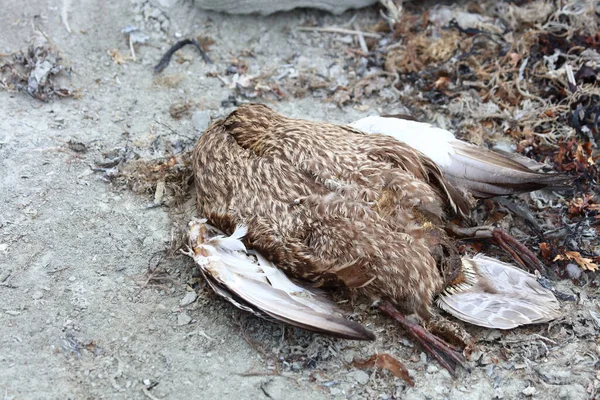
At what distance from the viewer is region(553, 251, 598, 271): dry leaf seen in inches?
148

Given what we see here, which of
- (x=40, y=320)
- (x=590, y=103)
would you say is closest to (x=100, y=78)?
(x=40, y=320)

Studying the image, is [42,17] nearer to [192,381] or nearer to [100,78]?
[100,78]

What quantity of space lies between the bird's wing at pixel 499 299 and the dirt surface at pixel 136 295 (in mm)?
100

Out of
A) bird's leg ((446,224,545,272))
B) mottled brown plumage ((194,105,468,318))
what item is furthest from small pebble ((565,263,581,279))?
mottled brown plumage ((194,105,468,318))

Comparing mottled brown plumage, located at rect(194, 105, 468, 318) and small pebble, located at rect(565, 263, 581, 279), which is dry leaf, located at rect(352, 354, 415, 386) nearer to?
mottled brown plumage, located at rect(194, 105, 468, 318)

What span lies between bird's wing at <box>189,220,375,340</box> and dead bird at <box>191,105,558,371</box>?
19 millimetres

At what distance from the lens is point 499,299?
365 centimetres

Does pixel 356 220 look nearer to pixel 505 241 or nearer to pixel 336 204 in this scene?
pixel 336 204

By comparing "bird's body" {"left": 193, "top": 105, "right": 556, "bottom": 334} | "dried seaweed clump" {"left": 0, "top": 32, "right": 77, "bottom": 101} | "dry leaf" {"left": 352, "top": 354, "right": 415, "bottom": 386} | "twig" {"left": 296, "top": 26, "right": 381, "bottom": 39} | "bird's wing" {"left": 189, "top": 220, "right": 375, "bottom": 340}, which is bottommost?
"dry leaf" {"left": 352, "top": 354, "right": 415, "bottom": 386}

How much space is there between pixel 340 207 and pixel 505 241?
108 cm

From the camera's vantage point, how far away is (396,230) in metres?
3.64

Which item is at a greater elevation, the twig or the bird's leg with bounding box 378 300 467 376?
the twig

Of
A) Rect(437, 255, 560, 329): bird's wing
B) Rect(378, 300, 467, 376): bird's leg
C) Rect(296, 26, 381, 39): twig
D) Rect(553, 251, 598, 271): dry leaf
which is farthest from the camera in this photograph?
Rect(296, 26, 381, 39): twig

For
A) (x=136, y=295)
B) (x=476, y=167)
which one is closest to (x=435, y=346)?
(x=476, y=167)
